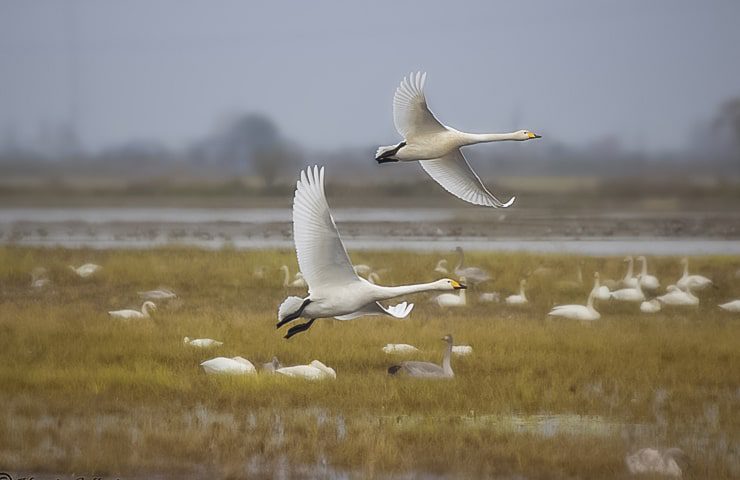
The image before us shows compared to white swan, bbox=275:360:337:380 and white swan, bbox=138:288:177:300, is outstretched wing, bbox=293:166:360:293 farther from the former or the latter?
white swan, bbox=138:288:177:300

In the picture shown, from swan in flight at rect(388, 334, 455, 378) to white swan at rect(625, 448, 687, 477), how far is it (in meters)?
3.37

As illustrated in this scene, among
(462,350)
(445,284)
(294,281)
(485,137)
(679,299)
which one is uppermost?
(485,137)

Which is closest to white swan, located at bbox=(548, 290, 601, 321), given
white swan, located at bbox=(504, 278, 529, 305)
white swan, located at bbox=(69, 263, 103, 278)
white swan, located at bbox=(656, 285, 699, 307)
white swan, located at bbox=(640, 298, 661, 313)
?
white swan, located at bbox=(640, 298, 661, 313)

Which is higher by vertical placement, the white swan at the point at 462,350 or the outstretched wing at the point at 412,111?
the outstretched wing at the point at 412,111

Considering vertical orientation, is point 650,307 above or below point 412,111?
below

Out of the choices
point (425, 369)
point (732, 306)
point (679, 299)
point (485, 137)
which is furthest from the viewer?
point (679, 299)

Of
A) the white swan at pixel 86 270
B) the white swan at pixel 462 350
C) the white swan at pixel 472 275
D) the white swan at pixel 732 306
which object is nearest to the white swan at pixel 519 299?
the white swan at pixel 472 275

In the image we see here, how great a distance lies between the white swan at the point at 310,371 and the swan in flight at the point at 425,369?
2.11 ft

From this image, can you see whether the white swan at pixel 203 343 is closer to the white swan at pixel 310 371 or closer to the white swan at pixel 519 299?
the white swan at pixel 310 371

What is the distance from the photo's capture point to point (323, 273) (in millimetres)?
12227

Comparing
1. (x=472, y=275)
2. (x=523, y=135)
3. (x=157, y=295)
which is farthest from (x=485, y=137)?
(x=472, y=275)

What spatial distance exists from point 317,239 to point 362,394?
198cm

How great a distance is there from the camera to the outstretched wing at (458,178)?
1447 centimetres

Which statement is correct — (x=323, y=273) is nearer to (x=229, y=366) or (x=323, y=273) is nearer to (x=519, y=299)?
(x=229, y=366)
